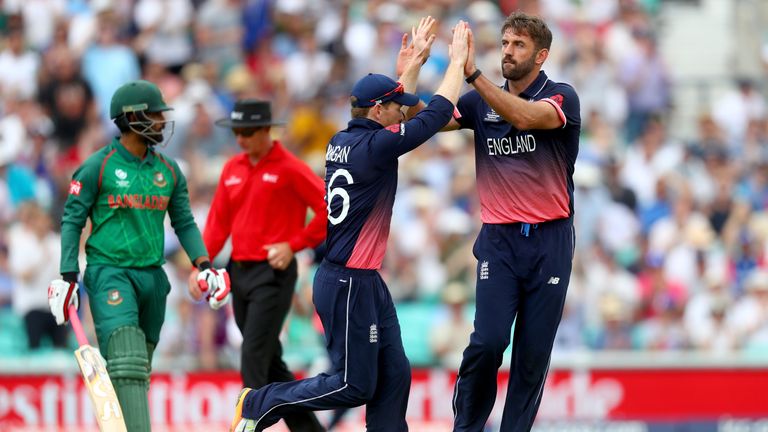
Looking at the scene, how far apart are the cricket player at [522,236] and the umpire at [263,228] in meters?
1.83

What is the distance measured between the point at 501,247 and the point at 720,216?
8462 mm

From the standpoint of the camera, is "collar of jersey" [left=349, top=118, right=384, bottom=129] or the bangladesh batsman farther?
the bangladesh batsman

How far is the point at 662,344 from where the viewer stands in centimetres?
1530

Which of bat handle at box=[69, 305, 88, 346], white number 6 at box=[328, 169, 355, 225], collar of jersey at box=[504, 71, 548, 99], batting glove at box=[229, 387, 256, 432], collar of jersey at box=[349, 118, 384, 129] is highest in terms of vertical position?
collar of jersey at box=[504, 71, 548, 99]

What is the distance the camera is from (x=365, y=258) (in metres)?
8.97

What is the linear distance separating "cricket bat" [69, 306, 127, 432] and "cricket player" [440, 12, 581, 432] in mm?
2212

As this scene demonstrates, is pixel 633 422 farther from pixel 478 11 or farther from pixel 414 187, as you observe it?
pixel 478 11

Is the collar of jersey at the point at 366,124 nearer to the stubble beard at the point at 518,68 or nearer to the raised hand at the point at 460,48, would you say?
the raised hand at the point at 460,48

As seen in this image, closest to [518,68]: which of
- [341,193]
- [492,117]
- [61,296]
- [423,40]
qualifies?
[492,117]

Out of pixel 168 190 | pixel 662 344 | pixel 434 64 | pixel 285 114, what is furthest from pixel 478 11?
pixel 168 190

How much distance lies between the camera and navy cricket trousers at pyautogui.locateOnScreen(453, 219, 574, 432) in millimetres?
8969

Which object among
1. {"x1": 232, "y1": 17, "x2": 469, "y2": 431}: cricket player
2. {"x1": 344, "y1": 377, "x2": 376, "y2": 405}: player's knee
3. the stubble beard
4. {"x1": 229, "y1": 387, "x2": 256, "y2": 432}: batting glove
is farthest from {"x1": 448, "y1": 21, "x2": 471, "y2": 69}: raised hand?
{"x1": 229, "y1": 387, "x2": 256, "y2": 432}: batting glove

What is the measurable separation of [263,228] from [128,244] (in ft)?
4.48

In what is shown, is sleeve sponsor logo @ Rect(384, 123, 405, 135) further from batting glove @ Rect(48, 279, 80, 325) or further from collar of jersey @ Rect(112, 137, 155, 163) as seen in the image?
batting glove @ Rect(48, 279, 80, 325)
